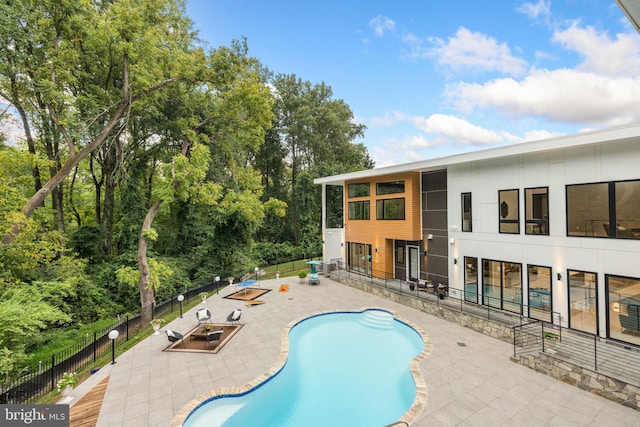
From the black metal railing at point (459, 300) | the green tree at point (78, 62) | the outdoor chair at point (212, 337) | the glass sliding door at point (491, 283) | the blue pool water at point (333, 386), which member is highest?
the green tree at point (78, 62)

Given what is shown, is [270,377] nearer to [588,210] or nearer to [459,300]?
[459,300]

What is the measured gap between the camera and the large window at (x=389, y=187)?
595 inches

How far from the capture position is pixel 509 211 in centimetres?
1084

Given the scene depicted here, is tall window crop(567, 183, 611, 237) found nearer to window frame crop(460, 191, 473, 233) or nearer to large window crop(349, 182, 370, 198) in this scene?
window frame crop(460, 191, 473, 233)

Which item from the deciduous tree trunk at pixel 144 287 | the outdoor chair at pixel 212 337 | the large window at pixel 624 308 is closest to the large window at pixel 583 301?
the large window at pixel 624 308

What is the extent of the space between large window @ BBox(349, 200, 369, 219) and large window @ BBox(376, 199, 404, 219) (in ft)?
3.24

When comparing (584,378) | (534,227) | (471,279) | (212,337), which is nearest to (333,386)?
(212,337)

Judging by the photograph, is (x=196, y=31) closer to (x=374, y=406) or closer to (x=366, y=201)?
(x=366, y=201)

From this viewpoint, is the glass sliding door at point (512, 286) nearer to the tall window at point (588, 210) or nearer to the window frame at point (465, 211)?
the window frame at point (465, 211)

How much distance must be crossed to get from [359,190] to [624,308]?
12.8 metres

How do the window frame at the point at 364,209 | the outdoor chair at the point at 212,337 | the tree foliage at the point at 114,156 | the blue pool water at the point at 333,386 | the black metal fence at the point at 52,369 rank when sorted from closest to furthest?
the blue pool water at the point at 333,386 < the black metal fence at the point at 52,369 < the outdoor chair at the point at 212,337 < the tree foliage at the point at 114,156 < the window frame at the point at 364,209

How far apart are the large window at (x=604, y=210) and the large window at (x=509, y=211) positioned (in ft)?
5.07

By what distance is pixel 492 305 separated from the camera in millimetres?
11289

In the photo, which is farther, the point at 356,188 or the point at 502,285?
the point at 356,188
